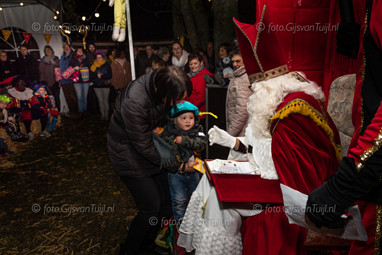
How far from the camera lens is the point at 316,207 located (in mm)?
1197

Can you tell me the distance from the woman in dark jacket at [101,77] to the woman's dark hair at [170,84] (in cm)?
635

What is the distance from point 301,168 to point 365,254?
485 mm

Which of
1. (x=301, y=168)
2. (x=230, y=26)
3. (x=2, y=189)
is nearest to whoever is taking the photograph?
(x=301, y=168)

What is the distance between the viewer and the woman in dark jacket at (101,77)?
796 centimetres

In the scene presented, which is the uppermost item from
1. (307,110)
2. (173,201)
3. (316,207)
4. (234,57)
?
(234,57)

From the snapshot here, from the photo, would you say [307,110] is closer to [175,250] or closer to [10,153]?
[175,250]

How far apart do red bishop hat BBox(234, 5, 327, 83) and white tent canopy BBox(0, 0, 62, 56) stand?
7.15m

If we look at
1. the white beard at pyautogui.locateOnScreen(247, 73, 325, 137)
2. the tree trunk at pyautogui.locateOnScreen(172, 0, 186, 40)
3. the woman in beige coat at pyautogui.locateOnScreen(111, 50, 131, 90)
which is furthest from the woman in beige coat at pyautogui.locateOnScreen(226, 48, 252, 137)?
the woman in beige coat at pyautogui.locateOnScreen(111, 50, 131, 90)

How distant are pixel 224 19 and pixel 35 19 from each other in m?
5.24

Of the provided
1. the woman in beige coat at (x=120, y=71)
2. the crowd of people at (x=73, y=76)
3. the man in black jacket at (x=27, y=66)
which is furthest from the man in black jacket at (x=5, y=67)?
the woman in beige coat at (x=120, y=71)

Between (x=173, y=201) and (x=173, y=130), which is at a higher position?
(x=173, y=130)

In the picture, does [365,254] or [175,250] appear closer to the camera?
[365,254]

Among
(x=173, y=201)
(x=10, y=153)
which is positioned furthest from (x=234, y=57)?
(x=10, y=153)

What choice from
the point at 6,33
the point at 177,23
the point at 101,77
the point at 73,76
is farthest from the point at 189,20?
the point at 6,33
